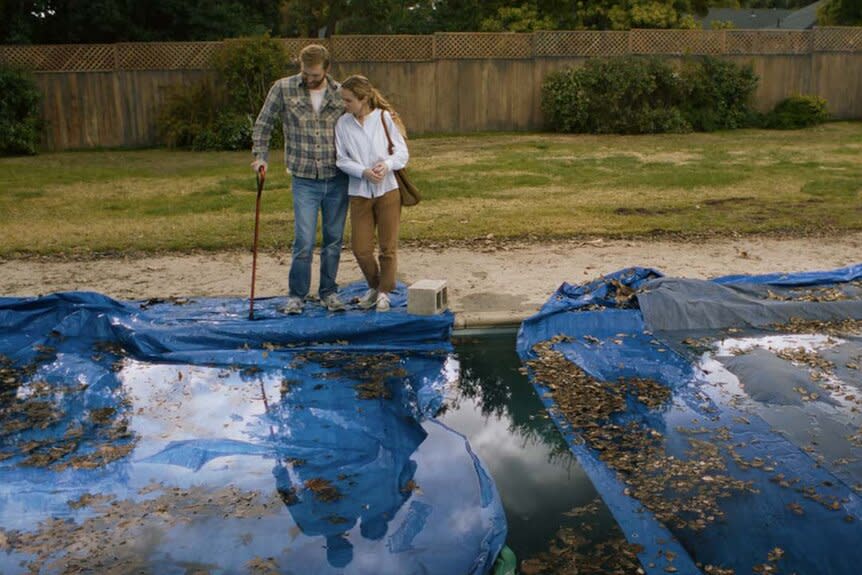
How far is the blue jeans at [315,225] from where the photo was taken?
19.1 feet

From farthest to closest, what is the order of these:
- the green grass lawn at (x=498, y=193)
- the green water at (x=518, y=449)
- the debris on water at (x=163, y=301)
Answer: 1. the green grass lawn at (x=498, y=193)
2. the debris on water at (x=163, y=301)
3. the green water at (x=518, y=449)

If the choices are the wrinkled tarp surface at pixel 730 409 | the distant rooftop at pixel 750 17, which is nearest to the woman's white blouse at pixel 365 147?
the wrinkled tarp surface at pixel 730 409

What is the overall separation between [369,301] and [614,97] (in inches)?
460

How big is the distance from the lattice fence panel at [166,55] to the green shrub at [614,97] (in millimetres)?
6229

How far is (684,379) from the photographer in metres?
4.95

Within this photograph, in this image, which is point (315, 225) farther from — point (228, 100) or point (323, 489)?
point (228, 100)

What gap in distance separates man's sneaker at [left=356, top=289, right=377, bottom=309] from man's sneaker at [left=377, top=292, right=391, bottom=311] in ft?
0.25

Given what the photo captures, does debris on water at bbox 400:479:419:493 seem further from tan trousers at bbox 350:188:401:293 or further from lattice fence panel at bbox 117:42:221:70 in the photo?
lattice fence panel at bbox 117:42:221:70

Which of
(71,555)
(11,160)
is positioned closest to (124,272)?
(71,555)

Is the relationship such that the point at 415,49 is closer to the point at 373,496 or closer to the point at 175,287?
the point at 175,287

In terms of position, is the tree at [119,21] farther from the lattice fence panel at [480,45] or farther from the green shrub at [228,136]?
the lattice fence panel at [480,45]

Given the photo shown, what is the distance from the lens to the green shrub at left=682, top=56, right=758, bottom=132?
17266 mm

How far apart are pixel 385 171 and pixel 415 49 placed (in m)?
11.8

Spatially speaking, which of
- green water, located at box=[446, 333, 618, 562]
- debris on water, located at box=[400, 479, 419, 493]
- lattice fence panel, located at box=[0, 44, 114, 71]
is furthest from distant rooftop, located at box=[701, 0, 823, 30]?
debris on water, located at box=[400, 479, 419, 493]
